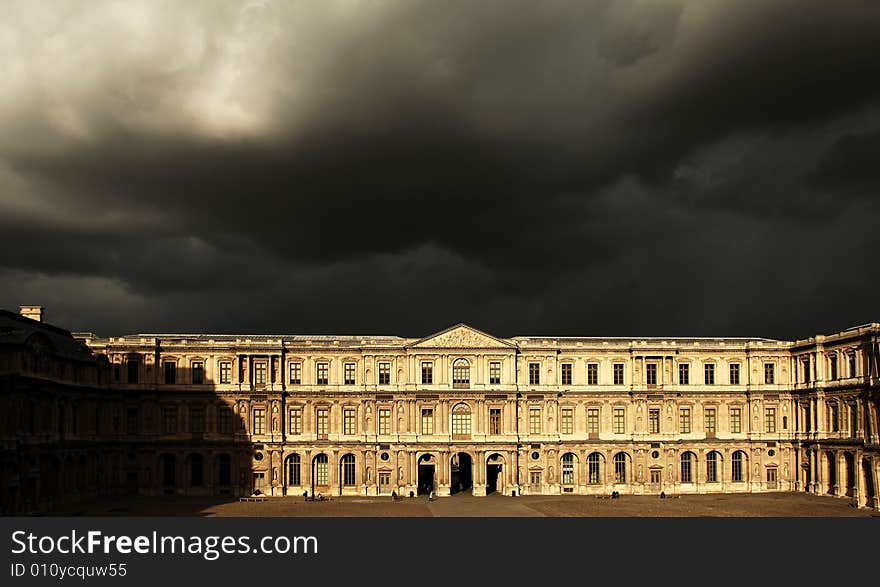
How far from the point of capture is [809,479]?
78.3 metres

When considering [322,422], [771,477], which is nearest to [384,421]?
[322,422]

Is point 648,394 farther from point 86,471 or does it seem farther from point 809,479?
point 86,471

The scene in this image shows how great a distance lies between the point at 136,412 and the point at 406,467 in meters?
25.8

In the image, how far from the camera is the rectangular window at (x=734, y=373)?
81125 mm

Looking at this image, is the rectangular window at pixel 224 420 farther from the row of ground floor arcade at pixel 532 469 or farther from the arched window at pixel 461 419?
the arched window at pixel 461 419

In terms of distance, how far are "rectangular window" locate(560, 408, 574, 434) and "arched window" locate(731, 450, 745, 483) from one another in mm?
15918

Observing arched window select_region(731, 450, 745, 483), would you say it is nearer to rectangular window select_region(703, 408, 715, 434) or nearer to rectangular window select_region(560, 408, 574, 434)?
rectangular window select_region(703, 408, 715, 434)

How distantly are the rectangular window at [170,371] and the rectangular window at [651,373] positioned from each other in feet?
148

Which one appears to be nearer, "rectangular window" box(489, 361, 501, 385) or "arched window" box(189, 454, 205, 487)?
"arched window" box(189, 454, 205, 487)

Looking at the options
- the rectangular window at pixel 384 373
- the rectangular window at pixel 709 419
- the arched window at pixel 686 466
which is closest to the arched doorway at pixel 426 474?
the rectangular window at pixel 384 373

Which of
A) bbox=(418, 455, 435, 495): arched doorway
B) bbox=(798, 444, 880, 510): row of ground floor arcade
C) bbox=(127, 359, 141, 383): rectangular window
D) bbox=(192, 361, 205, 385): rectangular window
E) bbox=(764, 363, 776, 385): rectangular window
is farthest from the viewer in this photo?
bbox=(764, 363, 776, 385): rectangular window

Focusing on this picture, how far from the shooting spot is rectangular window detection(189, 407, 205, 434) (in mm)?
78438

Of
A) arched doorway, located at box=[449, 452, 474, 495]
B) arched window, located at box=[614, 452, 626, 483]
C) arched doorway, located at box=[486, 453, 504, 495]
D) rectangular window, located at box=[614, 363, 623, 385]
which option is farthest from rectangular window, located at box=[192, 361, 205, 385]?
arched window, located at box=[614, 452, 626, 483]

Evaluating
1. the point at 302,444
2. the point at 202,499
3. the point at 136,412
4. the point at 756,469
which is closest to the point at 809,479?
the point at 756,469
